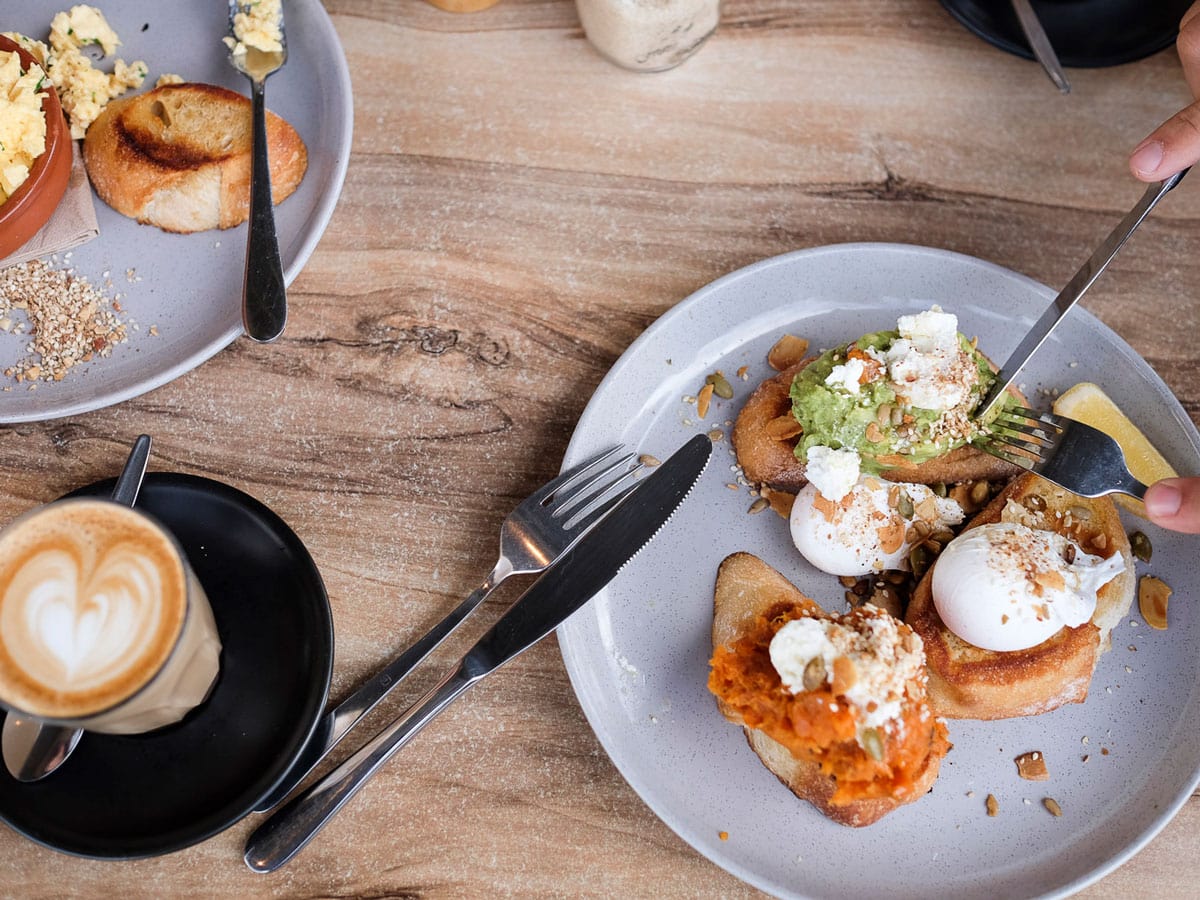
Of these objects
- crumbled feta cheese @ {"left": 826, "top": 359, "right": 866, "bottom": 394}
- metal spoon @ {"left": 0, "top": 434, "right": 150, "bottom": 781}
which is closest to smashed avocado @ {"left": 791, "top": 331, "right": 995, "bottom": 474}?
crumbled feta cheese @ {"left": 826, "top": 359, "right": 866, "bottom": 394}

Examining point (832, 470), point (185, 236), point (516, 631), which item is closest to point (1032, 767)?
point (832, 470)

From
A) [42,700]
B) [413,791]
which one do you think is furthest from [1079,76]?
[42,700]

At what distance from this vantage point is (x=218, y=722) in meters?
1.43

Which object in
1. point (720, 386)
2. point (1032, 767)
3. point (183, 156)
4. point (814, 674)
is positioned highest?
point (183, 156)

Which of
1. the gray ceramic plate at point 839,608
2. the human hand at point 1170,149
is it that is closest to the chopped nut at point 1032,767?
the gray ceramic plate at point 839,608

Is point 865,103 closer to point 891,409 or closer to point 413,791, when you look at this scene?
point 891,409

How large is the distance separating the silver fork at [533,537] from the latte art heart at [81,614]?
39 cm

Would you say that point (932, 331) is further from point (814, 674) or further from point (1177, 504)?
point (814, 674)

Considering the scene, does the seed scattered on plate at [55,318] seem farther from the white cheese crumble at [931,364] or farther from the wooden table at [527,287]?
the white cheese crumble at [931,364]

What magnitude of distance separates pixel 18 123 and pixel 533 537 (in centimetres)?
107

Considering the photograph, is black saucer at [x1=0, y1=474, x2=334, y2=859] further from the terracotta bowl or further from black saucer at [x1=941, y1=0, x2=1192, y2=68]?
black saucer at [x1=941, y1=0, x2=1192, y2=68]

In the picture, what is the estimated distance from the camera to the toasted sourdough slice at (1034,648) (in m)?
1.43

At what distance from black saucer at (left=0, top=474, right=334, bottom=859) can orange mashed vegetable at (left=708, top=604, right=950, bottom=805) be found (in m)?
0.63

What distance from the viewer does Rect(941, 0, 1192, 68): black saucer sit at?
1.78 m
